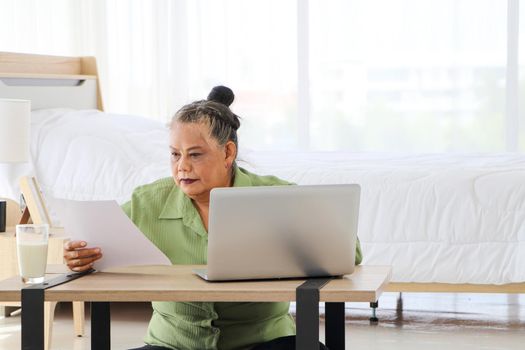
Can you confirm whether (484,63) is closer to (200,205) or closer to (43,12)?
(43,12)

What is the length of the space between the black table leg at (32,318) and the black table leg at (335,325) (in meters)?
0.61

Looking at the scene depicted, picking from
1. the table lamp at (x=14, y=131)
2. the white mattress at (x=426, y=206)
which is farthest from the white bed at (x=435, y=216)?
the table lamp at (x=14, y=131)

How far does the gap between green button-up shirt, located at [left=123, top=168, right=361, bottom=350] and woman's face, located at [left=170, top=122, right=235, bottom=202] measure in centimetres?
5

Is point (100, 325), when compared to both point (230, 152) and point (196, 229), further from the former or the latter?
point (230, 152)

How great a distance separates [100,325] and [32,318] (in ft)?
1.52

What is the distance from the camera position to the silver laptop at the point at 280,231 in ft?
5.54

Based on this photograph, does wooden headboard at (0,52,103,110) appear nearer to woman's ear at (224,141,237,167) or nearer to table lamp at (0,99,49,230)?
table lamp at (0,99,49,230)

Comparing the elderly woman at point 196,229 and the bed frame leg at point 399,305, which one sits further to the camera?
the bed frame leg at point 399,305

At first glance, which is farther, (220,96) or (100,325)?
(220,96)

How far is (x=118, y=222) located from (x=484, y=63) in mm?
4969

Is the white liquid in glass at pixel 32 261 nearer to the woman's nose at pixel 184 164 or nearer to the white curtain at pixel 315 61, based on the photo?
the woman's nose at pixel 184 164

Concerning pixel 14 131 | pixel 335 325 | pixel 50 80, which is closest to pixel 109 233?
pixel 335 325

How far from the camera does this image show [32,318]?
1638 millimetres

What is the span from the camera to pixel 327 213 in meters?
1.72
